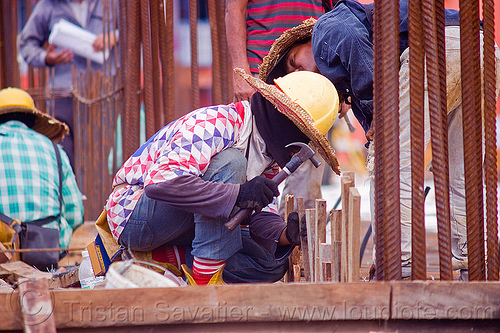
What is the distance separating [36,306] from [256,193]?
3.06ft

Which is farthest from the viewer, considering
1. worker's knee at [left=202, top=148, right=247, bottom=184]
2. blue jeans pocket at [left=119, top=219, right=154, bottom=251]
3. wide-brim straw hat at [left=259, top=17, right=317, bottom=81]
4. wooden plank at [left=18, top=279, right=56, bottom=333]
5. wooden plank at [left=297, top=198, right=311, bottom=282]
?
wide-brim straw hat at [left=259, top=17, right=317, bottom=81]

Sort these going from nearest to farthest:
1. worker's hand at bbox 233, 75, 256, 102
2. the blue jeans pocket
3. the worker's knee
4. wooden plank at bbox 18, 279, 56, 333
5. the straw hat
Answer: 1. wooden plank at bbox 18, 279, 56, 333
2. the worker's knee
3. the blue jeans pocket
4. worker's hand at bbox 233, 75, 256, 102
5. the straw hat

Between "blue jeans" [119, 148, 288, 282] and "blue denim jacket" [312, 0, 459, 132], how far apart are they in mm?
758

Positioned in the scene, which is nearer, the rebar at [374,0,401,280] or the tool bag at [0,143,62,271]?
the rebar at [374,0,401,280]

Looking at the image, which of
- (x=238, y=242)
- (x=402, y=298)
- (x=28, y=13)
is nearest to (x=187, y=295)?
(x=402, y=298)

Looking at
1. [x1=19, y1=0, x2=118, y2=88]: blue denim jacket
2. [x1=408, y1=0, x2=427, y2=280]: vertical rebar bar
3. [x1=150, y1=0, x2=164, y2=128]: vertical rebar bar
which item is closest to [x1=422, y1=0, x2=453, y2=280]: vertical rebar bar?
[x1=408, y1=0, x2=427, y2=280]: vertical rebar bar

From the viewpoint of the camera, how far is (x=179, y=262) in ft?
9.14

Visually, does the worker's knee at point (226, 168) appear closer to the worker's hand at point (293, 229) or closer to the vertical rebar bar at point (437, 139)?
the worker's hand at point (293, 229)

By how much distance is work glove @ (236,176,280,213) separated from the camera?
2398mm

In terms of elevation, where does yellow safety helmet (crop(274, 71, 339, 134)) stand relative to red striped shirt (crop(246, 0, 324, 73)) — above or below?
below

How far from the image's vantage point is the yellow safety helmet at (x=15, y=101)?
4.23 metres

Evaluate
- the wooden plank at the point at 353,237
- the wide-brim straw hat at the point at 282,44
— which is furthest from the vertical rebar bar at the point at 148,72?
the wooden plank at the point at 353,237

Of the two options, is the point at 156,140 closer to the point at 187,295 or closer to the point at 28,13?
the point at 187,295

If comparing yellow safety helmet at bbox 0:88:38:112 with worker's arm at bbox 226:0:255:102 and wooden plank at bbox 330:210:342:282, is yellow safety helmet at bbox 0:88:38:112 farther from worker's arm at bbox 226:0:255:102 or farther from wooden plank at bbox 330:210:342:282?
wooden plank at bbox 330:210:342:282
